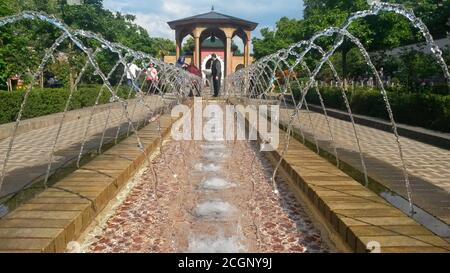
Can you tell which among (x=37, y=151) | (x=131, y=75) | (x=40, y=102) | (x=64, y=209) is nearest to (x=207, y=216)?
(x=64, y=209)

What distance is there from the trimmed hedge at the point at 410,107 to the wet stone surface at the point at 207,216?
4.85 meters

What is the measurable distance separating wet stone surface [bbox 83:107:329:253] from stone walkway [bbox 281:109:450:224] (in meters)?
1.13

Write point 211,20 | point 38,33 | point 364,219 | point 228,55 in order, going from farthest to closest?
1. point 228,55
2. point 211,20
3. point 38,33
4. point 364,219

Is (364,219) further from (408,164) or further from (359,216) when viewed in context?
(408,164)

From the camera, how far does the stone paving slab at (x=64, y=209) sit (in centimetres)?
281

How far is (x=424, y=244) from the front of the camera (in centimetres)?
277

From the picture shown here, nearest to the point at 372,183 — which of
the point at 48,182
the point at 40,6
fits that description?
the point at 48,182

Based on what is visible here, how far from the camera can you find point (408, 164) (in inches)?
247

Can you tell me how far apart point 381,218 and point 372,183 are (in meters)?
1.49

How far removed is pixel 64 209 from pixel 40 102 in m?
10.0

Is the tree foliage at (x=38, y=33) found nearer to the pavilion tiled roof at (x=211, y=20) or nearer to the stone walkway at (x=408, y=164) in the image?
the pavilion tiled roof at (x=211, y=20)

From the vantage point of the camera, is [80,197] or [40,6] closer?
[80,197]

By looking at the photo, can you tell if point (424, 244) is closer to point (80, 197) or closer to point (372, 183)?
point (372, 183)

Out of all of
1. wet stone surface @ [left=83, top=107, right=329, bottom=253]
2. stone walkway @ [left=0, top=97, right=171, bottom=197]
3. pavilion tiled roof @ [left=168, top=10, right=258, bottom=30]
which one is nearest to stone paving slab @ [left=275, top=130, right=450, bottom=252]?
wet stone surface @ [left=83, top=107, right=329, bottom=253]
